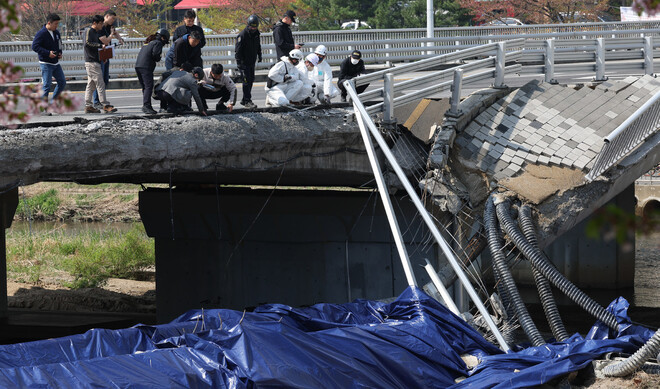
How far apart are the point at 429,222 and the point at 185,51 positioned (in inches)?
171

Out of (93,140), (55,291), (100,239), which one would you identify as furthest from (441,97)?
(100,239)

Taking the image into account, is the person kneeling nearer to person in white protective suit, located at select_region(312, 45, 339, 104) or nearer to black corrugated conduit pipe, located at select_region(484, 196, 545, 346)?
person in white protective suit, located at select_region(312, 45, 339, 104)

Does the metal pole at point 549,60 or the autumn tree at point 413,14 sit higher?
the autumn tree at point 413,14

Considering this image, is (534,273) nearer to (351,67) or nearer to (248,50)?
(351,67)

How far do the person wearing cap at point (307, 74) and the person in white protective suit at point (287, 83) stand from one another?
0.05 feet

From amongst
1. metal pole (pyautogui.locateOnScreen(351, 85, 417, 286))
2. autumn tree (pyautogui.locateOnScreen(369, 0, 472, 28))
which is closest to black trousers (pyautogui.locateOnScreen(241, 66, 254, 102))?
metal pole (pyautogui.locateOnScreen(351, 85, 417, 286))

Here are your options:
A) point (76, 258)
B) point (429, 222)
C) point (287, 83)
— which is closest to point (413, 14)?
point (76, 258)

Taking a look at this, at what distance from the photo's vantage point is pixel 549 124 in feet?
41.7

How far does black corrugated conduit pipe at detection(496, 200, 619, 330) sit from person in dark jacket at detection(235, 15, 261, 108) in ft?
13.5

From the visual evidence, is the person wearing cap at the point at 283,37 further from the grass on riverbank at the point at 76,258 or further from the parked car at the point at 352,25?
the parked car at the point at 352,25

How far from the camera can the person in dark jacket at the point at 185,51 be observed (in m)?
12.0

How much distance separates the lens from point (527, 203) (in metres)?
11.9

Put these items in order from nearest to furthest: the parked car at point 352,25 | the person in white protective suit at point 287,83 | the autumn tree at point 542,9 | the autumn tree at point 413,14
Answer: the person in white protective suit at point 287,83 → the autumn tree at point 542,9 → the autumn tree at point 413,14 → the parked car at point 352,25

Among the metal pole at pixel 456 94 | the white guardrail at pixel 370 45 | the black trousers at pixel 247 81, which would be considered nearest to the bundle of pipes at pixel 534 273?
the metal pole at pixel 456 94
